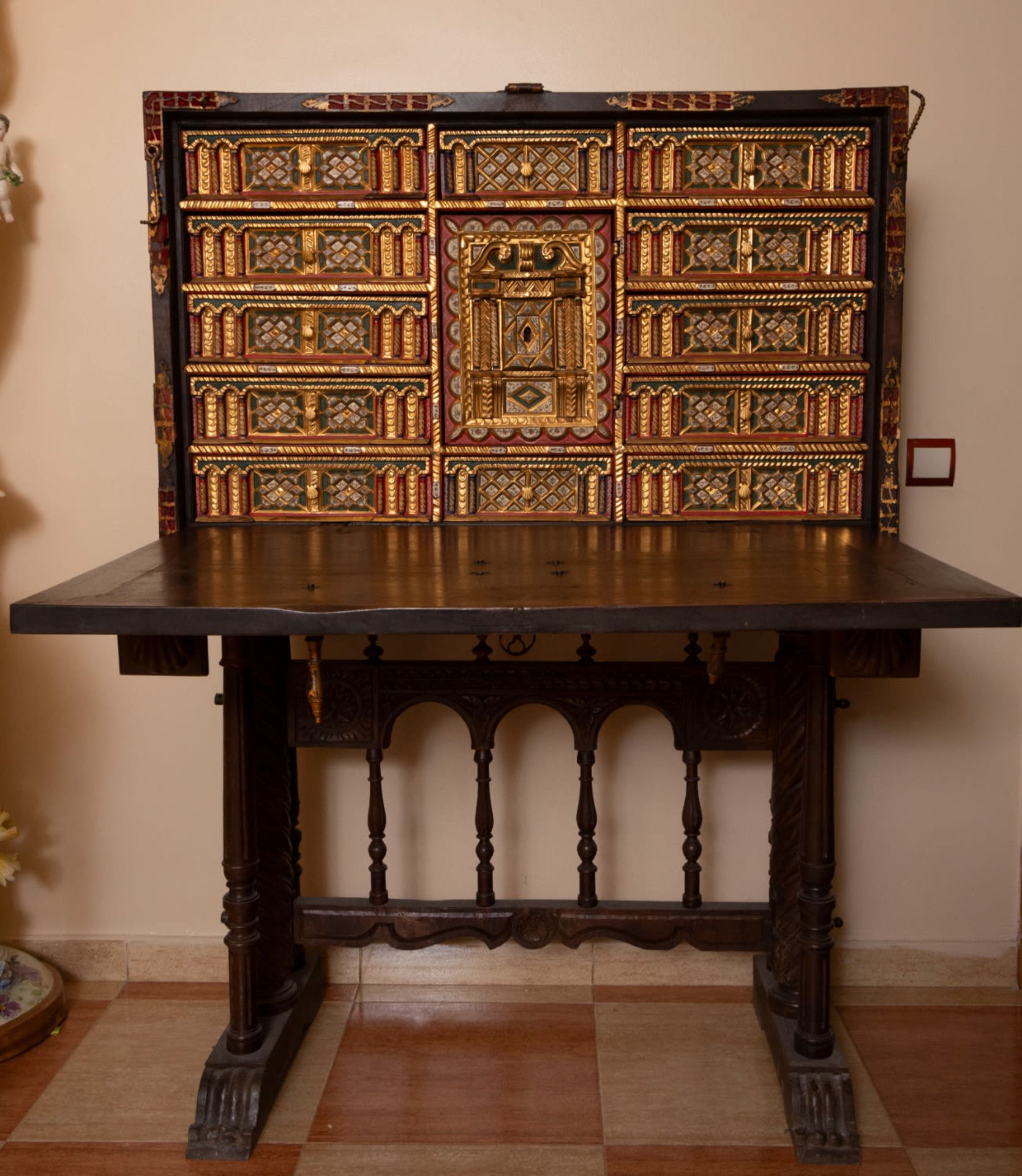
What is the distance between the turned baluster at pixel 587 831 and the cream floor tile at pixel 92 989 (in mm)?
1239

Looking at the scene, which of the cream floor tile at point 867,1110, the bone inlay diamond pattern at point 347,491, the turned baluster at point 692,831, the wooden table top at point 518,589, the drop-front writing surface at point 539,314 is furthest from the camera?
the turned baluster at point 692,831

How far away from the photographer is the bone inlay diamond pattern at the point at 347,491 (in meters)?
2.38

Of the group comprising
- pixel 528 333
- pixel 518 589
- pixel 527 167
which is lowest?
pixel 518 589

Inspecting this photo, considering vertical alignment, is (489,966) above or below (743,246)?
below

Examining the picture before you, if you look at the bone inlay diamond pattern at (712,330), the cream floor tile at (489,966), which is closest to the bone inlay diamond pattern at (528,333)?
the bone inlay diamond pattern at (712,330)

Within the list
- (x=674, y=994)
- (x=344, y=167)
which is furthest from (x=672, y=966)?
(x=344, y=167)

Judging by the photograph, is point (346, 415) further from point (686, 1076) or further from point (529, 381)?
point (686, 1076)

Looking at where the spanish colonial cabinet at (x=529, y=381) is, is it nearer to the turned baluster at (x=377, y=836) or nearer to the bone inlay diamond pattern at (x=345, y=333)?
the bone inlay diamond pattern at (x=345, y=333)

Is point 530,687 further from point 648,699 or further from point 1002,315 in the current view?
point 1002,315

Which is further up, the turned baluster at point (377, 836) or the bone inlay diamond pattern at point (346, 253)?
the bone inlay diamond pattern at point (346, 253)

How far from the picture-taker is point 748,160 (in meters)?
2.27

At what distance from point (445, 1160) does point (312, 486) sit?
1.38 metres

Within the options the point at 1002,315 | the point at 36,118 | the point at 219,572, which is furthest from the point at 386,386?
the point at 1002,315

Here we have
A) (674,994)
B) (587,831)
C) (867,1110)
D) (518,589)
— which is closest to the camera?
(518,589)
